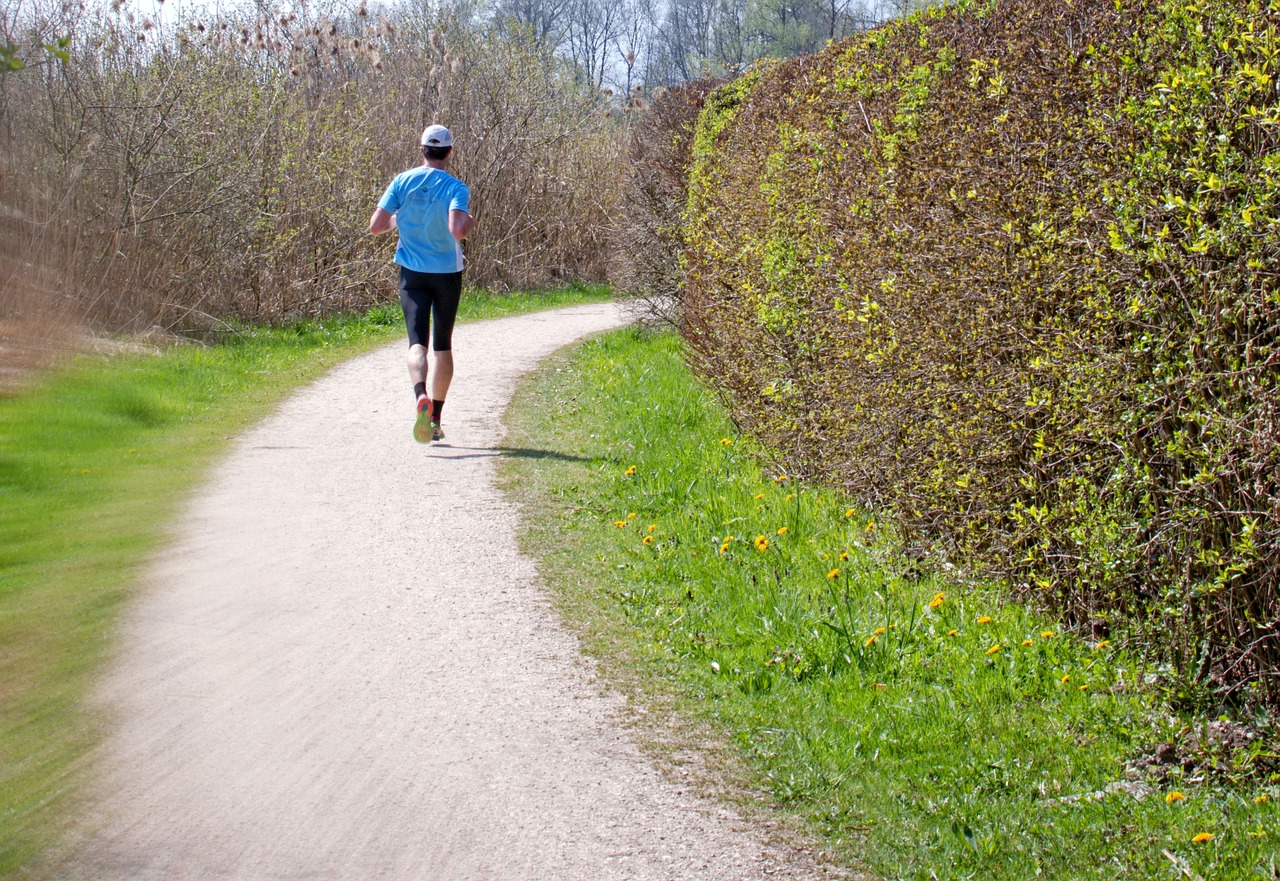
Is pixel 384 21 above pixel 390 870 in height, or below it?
above

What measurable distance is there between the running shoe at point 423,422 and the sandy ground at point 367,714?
0.48 metres

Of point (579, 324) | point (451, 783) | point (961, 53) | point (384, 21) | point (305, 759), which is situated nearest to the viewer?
point (305, 759)

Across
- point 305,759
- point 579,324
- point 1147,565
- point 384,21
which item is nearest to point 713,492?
point 1147,565

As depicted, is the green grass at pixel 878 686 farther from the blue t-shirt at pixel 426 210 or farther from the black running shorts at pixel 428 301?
the blue t-shirt at pixel 426 210

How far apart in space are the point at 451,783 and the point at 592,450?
5.07 m

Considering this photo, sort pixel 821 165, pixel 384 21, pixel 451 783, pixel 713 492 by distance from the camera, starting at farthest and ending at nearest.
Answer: pixel 384 21 → pixel 713 492 → pixel 821 165 → pixel 451 783

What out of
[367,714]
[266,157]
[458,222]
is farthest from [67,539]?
[266,157]

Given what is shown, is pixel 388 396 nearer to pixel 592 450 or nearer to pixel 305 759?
pixel 592 450

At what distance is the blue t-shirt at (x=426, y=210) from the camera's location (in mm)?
8055

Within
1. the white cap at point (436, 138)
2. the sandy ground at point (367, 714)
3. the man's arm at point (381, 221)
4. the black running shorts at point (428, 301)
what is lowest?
the sandy ground at point (367, 714)

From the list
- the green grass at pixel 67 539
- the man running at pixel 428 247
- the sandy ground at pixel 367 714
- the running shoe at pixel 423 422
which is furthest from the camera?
the running shoe at pixel 423 422

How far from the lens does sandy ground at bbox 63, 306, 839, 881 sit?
52.6 inches

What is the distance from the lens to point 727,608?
202 inches

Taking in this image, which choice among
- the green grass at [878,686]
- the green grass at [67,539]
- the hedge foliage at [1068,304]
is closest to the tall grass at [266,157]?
the green grass at [67,539]
